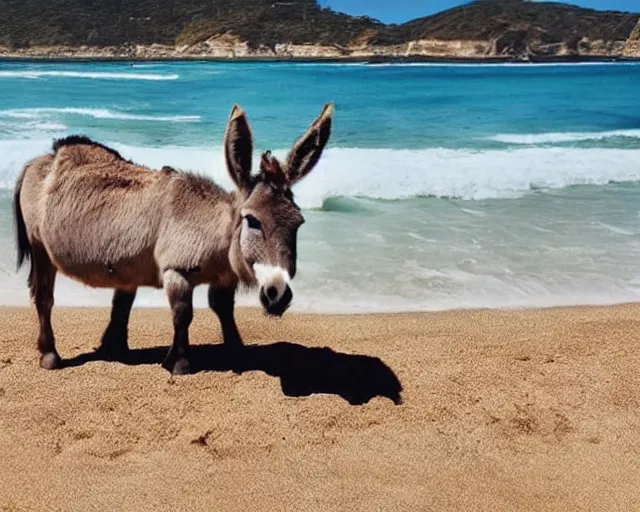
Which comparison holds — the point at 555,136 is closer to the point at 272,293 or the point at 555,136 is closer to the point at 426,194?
the point at 426,194

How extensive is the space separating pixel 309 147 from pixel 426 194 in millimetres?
8071

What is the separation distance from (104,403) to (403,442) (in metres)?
1.68

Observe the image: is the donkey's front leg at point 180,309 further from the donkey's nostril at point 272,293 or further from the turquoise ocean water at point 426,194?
the turquoise ocean water at point 426,194

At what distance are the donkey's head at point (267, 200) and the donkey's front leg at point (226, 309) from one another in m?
0.69

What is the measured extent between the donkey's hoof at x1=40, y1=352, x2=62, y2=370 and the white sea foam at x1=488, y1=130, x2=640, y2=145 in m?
17.7

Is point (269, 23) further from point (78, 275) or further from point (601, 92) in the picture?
point (78, 275)

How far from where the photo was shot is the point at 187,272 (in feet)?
13.2

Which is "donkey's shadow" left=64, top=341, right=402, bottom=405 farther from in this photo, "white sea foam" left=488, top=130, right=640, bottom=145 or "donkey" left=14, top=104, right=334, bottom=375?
"white sea foam" left=488, top=130, right=640, bottom=145

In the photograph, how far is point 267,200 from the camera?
3.63m

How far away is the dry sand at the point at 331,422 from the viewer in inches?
125

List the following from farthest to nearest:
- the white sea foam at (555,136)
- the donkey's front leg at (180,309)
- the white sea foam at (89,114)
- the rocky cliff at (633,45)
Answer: the rocky cliff at (633,45) < the white sea foam at (89,114) < the white sea foam at (555,136) < the donkey's front leg at (180,309)

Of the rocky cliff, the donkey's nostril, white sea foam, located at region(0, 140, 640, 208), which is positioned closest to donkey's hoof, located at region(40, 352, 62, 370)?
the donkey's nostril

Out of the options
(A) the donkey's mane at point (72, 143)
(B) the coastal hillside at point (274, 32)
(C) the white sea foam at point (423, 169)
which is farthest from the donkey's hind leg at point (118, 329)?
(B) the coastal hillside at point (274, 32)

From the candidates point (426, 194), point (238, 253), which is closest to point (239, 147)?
point (238, 253)
